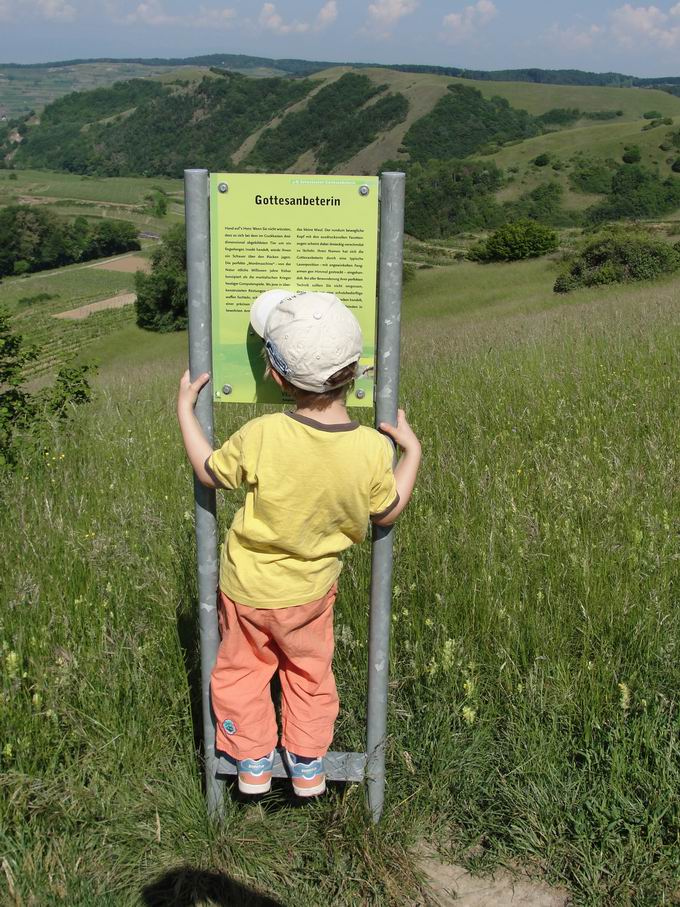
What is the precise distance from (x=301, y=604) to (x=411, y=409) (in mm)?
4102

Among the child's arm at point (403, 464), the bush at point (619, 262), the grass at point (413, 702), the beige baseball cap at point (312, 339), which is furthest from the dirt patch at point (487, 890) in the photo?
the bush at point (619, 262)

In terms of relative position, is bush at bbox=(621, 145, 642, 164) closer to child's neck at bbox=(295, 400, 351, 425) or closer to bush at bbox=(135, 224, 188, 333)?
bush at bbox=(135, 224, 188, 333)

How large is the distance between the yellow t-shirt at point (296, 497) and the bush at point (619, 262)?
21.0m

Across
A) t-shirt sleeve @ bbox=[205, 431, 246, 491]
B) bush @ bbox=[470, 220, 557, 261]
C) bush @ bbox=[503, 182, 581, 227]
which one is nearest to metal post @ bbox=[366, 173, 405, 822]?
t-shirt sleeve @ bbox=[205, 431, 246, 491]


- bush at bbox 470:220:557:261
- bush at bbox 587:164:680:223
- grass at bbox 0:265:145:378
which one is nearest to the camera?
bush at bbox 470:220:557:261

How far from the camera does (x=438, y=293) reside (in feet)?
105

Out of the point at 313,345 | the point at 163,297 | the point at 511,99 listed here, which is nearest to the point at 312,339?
the point at 313,345

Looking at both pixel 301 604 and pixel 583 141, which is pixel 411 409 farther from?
pixel 583 141

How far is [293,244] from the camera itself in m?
2.16

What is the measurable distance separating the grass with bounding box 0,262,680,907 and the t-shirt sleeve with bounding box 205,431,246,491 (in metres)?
1.00

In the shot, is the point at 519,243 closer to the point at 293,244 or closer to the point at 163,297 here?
the point at 163,297

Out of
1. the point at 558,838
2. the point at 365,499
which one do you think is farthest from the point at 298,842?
the point at 365,499

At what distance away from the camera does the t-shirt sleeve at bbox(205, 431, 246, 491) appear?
2.05 m

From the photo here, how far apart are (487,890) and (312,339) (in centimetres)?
169
